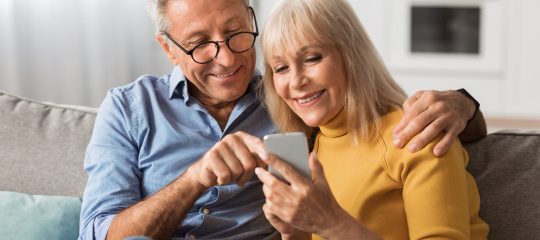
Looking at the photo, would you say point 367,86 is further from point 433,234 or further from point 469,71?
point 469,71

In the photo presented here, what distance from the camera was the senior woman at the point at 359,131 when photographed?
4.75 ft

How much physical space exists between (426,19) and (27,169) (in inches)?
124

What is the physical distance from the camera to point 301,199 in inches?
52.8

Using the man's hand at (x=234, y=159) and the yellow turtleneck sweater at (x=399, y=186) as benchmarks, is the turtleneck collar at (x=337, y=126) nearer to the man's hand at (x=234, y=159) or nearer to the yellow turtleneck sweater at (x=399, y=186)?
the yellow turtleneck sweater at (x=399, y=186)

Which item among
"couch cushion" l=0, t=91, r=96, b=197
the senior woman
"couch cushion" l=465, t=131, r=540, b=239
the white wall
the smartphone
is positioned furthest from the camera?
the white wall

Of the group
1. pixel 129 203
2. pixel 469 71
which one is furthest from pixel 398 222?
pixel 469 71

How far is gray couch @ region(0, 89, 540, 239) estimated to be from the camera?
174 cm

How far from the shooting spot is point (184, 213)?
168cm

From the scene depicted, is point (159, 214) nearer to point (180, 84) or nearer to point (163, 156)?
point (163, 156)

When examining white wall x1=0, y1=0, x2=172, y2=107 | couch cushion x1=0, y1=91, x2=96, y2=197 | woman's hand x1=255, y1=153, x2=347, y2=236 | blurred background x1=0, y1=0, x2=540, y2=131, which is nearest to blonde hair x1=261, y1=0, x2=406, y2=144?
woman's hand x1=255, y1=153, x2=347, y2=236

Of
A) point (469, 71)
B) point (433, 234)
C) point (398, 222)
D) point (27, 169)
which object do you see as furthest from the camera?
point (469, 71)

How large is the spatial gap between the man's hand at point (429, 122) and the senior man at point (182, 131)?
4.8 inches

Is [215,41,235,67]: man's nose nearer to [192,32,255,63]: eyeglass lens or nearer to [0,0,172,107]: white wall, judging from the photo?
[192,32,255,63]: eyeglass lens

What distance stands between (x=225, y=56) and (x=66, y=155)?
535 mm
